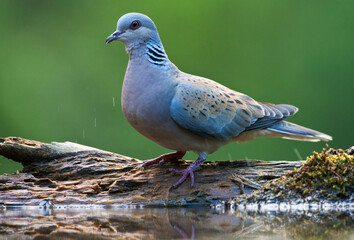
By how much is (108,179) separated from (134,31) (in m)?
1.37

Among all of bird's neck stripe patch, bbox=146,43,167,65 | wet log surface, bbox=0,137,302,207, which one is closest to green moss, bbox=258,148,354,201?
wet log surface, bbox=0,137,302,207

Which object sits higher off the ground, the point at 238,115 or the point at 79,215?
the point at 238,115

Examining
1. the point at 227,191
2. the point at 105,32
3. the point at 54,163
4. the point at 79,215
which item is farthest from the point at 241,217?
the point at 105,32

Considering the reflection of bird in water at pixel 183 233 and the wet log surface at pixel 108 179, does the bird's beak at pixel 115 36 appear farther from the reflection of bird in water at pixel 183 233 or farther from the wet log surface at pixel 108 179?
the reflection of bird in water at pixel 183 233

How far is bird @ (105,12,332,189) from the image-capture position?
441cm

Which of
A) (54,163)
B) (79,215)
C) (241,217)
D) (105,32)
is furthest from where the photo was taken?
(105,32)

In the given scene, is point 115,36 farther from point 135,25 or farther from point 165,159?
point 165,159

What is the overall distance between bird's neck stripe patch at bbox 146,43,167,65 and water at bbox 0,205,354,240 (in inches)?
55.4

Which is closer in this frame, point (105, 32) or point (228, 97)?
point (228, 97)

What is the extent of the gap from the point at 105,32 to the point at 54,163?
5.64 meters

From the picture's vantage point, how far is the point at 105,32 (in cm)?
1007

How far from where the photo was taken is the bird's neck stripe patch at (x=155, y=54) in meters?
4.71

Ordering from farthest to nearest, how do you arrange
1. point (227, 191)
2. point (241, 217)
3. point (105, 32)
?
point (105, 32), point (227, 191), point (241, 217)

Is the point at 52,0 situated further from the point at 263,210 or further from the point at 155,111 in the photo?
the point at 263,210
